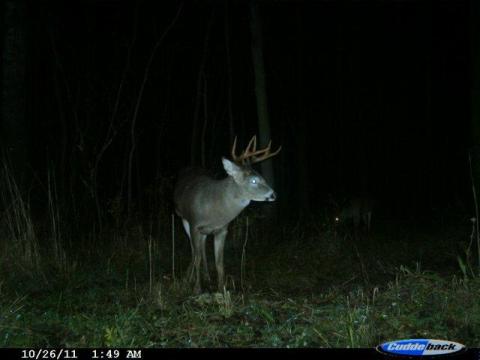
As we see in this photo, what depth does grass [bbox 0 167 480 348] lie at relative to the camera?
4008mm

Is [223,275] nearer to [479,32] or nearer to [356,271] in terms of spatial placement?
[356,271]

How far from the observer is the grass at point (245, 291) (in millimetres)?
4008

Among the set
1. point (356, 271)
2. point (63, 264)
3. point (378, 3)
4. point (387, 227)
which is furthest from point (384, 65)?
point (63, 264)

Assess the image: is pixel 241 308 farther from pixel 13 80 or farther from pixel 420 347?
pixel 13 80

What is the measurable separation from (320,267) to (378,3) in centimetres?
883

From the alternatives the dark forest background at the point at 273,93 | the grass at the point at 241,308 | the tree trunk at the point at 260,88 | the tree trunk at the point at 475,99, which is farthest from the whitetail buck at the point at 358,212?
the tree trunk at the point at 475,99

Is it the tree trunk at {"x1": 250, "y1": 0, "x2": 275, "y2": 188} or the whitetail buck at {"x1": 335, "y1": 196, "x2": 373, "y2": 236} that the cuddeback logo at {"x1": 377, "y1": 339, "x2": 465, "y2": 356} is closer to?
the tree trunk at {"x1": 250, "y1": 0, "x2": 275, "y2": 188}

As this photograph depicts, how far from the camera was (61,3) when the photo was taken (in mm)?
13172

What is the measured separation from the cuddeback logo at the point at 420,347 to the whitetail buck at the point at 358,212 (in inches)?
268

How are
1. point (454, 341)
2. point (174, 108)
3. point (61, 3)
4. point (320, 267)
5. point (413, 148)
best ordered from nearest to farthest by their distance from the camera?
point (454, 341) < point (320, 267) < point (61, 3) < point (174, 108) < point (413, 148)

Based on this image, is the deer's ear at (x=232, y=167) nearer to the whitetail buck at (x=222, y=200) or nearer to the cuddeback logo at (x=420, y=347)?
the whitetail buck at (x=222, y=200)

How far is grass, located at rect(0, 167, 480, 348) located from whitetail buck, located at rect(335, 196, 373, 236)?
7.49 feet

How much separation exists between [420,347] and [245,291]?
246 centimetres

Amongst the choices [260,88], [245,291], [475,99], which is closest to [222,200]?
[245,291]
